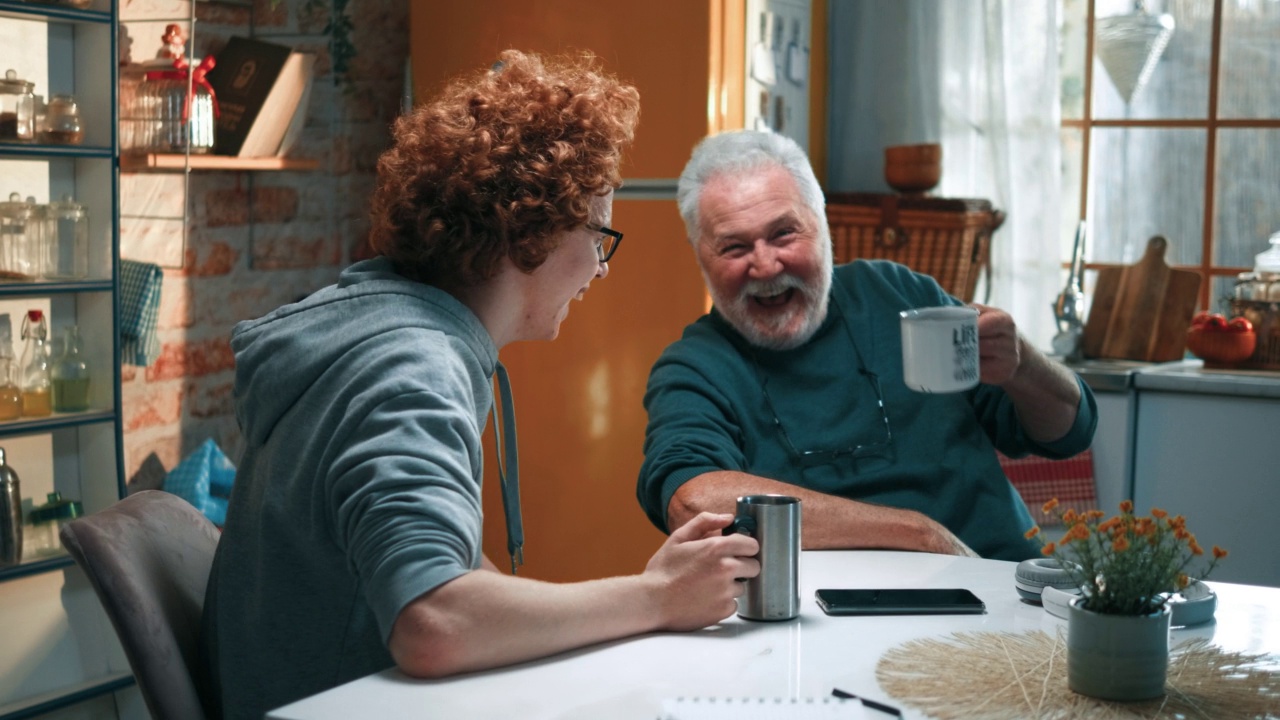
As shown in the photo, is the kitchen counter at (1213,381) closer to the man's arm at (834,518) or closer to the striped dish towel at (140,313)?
the man's arm at (834,518)

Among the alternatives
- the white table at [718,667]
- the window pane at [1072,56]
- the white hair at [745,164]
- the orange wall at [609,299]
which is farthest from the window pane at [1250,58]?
the white table at [718,667]

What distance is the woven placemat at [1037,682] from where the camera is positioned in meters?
1.18

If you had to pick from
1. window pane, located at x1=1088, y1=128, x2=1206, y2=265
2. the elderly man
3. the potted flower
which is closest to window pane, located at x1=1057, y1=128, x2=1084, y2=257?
window pane, located at x1=1088, y1=128, x2=1206, y2=265

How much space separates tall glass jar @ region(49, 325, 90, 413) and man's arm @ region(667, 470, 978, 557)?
63.1 inches

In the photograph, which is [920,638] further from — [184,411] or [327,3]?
[327,3]

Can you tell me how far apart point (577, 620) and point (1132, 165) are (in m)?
2.92

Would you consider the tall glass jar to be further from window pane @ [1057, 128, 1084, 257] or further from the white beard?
window pane @ [1057, 128, 1084, 257]

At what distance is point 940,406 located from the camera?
2266 mm

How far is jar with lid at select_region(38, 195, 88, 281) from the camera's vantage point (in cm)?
→ 285

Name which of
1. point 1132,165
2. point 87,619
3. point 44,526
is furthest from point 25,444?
point 1132,165

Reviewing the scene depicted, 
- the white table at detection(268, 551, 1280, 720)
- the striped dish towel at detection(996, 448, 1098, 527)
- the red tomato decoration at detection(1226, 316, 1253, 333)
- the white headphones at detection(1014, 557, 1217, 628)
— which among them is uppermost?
the red tomato decoration at detection(1226, 316, 1253, 333)

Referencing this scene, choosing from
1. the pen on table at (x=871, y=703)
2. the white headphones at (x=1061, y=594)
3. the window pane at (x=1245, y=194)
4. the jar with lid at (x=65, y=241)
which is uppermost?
the window pane at (x=1245, y=194)

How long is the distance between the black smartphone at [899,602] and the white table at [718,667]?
0.02 m

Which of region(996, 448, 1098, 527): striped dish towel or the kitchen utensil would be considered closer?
region(996, 448, 1098, 527): striped dish towel
